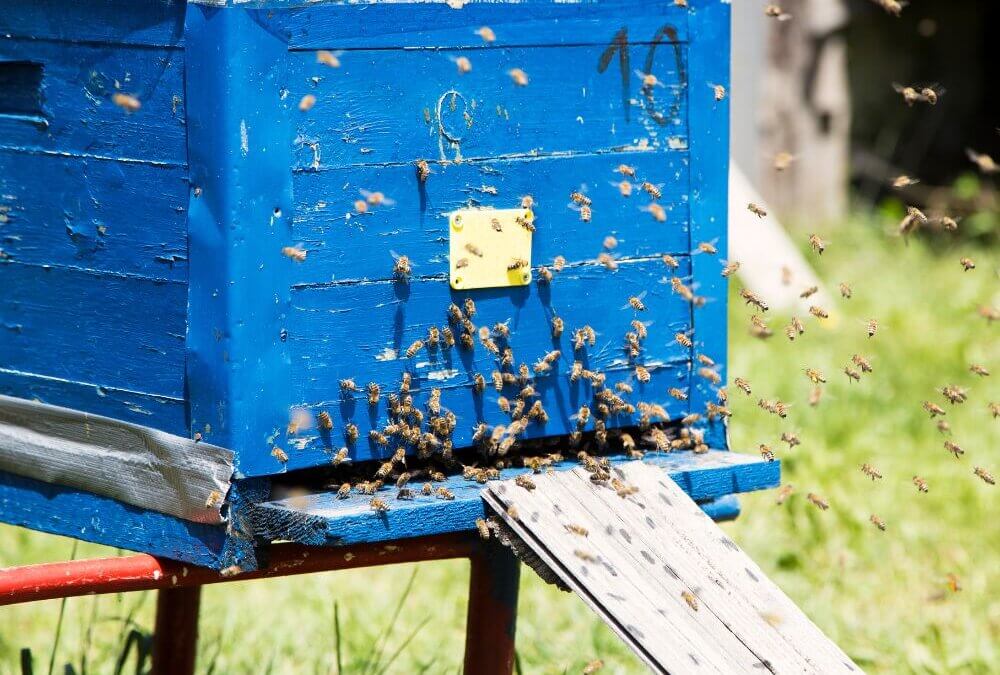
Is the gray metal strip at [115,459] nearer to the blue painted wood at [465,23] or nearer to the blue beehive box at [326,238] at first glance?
the blue beehive box at [326,238]

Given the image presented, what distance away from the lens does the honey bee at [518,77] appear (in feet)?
7.61

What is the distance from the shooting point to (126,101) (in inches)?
85.4

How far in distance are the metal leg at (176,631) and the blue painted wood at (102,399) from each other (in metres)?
0.75

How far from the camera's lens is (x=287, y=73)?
212 cm

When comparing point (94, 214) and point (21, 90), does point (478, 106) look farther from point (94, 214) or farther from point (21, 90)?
point (21, 90)

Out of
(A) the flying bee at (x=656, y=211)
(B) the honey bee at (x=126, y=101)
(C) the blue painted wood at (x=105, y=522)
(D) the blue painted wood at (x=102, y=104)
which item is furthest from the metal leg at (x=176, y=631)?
(A) the flying bee at (x=656, y=211)

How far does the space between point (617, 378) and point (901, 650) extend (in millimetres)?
1587

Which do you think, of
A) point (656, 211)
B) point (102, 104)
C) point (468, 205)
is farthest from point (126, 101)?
point (656, 211)

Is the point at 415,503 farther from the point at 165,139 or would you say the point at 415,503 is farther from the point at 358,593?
the point at 358,593

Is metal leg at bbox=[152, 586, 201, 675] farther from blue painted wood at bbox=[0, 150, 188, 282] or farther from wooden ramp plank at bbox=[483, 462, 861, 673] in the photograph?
wooden ramp plank at bbox=[483, 462, 861, 673]

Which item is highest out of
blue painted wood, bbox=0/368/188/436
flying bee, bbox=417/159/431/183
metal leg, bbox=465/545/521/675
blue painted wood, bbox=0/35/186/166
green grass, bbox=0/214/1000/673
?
blue painted wood, bbox=0/35/186/166

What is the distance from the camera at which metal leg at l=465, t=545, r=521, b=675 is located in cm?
263

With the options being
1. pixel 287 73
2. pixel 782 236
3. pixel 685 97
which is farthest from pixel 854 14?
pixel 287 73

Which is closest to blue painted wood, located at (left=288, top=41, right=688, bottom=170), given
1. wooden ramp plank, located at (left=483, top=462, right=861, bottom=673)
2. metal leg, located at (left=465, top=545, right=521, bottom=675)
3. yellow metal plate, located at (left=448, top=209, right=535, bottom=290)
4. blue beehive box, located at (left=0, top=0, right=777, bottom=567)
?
blue beehive box, located at (left=0, top=0, right=777, bottom=567)
